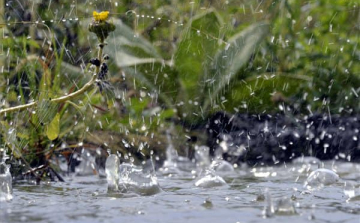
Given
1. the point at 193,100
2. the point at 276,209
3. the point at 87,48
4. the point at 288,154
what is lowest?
the point at 276,209

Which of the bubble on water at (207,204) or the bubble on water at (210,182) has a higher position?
the bubble on water at (210,182)

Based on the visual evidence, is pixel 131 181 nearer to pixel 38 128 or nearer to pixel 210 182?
pixel 210 182

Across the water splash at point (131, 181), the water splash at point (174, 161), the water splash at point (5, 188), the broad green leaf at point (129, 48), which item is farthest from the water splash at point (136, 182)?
the broad green leaf at point (129, 48)

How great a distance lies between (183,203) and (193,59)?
2.34 metres

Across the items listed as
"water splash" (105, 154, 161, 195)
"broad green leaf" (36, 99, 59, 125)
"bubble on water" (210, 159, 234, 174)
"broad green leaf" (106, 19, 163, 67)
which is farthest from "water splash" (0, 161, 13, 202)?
"broad green leaf" (106, 19, 163, 67)

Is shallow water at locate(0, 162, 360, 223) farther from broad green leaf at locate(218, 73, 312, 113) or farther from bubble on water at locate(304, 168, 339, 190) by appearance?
broad green leaf at locate(218, 73, 312, 113)

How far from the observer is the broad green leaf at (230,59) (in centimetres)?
482

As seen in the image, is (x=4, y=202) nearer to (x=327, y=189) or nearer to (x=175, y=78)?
(x=327, y=189)

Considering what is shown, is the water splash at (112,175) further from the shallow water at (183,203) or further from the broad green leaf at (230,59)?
the broad green leaf at (230,59)

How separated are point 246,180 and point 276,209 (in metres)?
1.31

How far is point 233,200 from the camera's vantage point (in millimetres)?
2650

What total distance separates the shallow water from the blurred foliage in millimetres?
996

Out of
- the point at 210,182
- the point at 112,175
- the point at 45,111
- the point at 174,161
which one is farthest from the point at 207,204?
the point at 174,161

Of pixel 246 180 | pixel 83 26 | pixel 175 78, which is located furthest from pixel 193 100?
pixel 246 180
